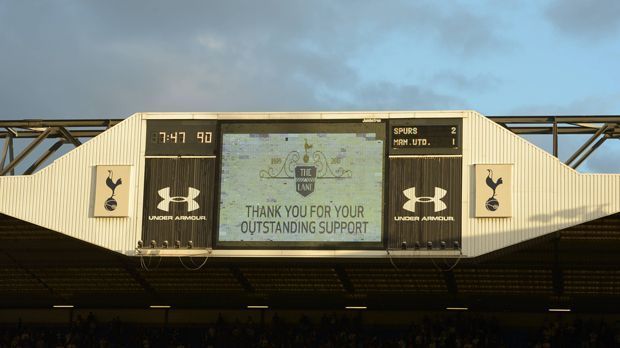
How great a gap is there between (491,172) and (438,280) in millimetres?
8420

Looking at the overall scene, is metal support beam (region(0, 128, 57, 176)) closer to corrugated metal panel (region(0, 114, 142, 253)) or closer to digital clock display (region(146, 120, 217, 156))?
corrugated metal panel (region(0, 114, 142, 253))

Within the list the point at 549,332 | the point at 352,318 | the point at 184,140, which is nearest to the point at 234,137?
the point at 184,140

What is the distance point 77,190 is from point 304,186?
9.10 metres

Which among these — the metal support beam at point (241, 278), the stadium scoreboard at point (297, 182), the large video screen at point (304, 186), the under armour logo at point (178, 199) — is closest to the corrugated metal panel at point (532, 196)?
the stadium scoreboard at point (297, 182)

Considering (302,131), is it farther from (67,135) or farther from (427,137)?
(67,135)

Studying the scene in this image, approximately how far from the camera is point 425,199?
41.5m

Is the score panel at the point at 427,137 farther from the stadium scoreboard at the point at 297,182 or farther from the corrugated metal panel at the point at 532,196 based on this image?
the corrugated metal panel at the point at 532,196

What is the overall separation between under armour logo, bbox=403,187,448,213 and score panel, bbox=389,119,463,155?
4.76ft

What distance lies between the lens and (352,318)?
53.5 m

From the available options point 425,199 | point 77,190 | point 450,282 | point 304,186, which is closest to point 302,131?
point 304,186

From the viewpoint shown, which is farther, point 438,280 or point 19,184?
point 438,280

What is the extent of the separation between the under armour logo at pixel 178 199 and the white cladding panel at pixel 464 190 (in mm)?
927

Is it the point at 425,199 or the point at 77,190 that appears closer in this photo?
the point at 425,199

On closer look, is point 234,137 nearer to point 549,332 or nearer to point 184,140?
point 184,140
